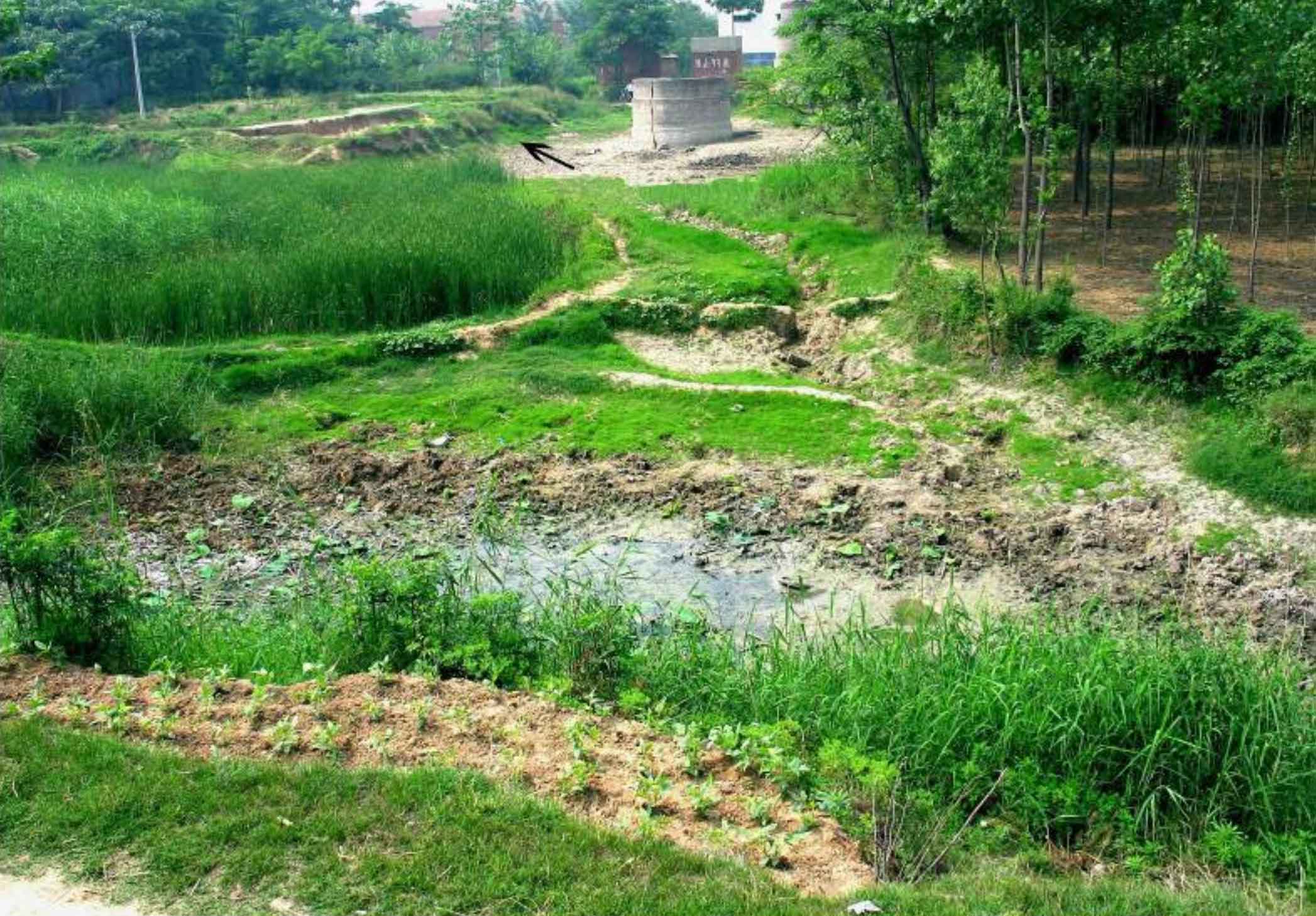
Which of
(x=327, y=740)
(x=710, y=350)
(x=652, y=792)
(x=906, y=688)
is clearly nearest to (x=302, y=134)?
(x=710, y=350)

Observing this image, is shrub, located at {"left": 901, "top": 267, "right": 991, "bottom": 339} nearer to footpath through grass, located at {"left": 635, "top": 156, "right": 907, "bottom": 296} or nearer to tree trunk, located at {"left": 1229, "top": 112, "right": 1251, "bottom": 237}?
footpath through grass, located at {"left": 635, "top": 156, "right": 907, "bottom": 296}

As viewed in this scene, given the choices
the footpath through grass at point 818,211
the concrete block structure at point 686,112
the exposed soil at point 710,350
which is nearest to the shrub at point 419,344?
the exposed soil at point 710,350

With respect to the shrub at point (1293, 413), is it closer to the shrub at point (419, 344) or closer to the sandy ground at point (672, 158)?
the shrub at point (419, 344)

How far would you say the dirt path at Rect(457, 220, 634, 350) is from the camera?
13.8 m

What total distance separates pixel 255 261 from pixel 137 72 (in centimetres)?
3109

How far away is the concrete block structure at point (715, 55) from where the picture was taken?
196 ft

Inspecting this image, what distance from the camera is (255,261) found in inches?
599

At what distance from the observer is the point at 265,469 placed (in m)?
11.1

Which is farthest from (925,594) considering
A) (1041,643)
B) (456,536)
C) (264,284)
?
(264,284)

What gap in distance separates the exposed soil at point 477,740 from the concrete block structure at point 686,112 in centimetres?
3149

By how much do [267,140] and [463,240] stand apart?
71.1 feet

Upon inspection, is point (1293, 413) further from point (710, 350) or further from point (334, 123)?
point (334, 123)

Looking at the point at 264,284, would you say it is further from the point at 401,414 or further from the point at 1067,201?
the point at 1067,201

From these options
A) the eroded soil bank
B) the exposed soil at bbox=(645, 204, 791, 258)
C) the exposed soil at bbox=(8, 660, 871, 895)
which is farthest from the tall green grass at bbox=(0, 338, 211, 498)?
the exposed soil at bbox=(645, 204, 791, 258)
